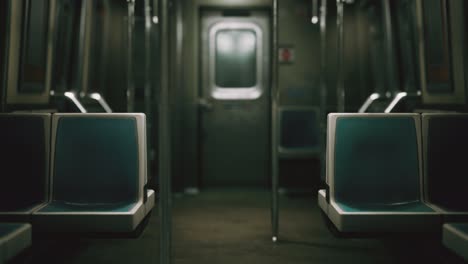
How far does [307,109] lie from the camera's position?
702 cm

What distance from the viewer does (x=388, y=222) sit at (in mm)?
3191

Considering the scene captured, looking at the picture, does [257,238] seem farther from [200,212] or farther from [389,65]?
[389,65]

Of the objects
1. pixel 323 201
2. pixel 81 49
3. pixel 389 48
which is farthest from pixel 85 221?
pixel 389 48

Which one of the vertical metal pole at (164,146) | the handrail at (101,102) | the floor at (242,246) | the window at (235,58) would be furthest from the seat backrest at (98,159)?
the window at (235,58)

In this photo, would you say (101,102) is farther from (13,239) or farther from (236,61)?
(13,239)

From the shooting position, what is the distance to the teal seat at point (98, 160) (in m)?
3.47

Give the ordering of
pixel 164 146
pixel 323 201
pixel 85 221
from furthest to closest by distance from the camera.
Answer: pixel 323 201 < pixel 85 221 < pixel 164 146

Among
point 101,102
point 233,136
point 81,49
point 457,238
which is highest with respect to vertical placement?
point 81,49

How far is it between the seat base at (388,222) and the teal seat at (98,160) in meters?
1.31

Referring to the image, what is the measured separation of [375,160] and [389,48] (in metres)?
2.92

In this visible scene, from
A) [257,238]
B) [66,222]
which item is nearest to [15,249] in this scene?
[66,222]

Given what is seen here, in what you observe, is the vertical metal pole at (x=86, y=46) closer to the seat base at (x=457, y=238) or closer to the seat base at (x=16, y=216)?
the seat base at (x=16, y=216)

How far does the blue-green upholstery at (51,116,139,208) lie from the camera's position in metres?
3.48

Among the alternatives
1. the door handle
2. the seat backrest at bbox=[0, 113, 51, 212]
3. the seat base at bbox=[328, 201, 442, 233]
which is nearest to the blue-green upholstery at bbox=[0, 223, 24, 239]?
the seat backrest at bbox=[0, 113, 51, 212]
